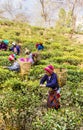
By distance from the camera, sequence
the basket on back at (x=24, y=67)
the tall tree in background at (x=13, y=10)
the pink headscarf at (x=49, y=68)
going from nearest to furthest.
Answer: the pink headscarf at (x=49, y=68) → the basket on back at (x=24, y=67) → the tall tree in background at (x=13, y=10)

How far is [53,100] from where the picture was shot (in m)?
8.19

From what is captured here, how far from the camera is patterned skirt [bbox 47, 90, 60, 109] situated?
8180 mm

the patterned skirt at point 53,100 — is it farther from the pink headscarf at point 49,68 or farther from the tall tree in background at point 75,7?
the tall tree in background at point 75,7

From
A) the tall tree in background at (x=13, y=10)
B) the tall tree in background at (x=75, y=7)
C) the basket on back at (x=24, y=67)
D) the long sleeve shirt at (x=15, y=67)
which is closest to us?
the basket on back at (x=24, y=67)

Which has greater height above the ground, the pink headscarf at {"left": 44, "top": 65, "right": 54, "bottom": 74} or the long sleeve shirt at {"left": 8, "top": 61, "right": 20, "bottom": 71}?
the pink headscarf at {"left": 44, "top": 65, "right": 54, "bottom": 74}

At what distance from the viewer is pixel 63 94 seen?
9.41 metres

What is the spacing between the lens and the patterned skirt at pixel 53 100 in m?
8.18

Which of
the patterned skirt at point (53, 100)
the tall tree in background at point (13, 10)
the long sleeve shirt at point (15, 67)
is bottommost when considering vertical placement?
the tall tree in background at point (13, 10)

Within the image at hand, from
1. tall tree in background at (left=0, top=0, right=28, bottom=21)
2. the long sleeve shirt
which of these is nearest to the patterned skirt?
the long sleeve shirt

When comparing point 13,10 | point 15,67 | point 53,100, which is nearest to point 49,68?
point 53,100

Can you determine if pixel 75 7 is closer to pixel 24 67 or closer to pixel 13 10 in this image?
pixel 13 10

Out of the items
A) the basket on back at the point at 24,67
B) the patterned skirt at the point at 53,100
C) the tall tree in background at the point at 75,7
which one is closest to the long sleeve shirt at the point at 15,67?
the basket on back at the point at 24,67

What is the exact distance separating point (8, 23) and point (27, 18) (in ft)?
43.0

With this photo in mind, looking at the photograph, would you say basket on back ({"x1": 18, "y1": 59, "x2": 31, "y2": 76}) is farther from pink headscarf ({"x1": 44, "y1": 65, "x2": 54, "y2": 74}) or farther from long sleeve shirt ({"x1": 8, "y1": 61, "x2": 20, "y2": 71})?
pink headscarf ({"x1": 44, "y1": 65, "x2": 54, "y2": 74})
